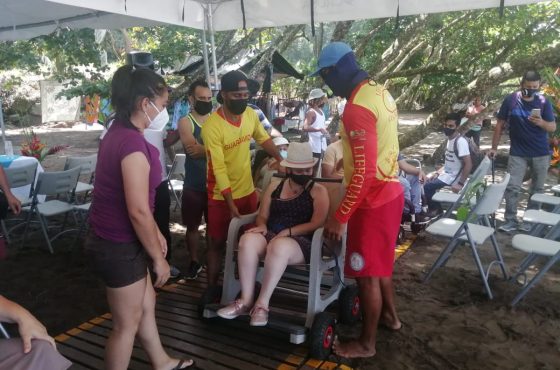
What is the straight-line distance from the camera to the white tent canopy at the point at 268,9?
4.11 m

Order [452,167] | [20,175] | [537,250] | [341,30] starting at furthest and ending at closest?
[341,30] → [452,167] → [20,175] → [537,250]

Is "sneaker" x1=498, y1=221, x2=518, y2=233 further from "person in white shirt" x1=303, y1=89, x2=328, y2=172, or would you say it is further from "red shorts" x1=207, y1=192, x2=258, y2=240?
"person in white shirt" x1=303, y1=89, x2=328, y2=172

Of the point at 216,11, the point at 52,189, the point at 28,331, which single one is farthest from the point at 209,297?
the point at 216,11

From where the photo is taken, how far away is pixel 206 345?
2.90m

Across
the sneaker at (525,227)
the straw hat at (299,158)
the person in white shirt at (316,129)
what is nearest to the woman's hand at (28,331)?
the straw hat at (299,158)

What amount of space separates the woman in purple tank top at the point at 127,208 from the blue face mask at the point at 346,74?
3.25ft

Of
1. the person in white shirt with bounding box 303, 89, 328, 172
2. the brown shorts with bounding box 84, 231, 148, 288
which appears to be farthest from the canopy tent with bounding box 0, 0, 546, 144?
the person in white shirt with bounding box 303, 89, 328, 172

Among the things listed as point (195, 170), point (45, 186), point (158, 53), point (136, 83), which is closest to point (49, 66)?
point (158, 53)

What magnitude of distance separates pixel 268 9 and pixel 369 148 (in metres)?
3.06

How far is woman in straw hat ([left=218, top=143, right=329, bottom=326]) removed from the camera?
9.21ft

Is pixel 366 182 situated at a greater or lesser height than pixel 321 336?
greater

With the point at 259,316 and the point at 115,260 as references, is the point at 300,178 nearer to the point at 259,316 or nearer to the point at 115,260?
the point at 259,316

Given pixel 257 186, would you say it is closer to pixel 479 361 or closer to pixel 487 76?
pixel 479 361

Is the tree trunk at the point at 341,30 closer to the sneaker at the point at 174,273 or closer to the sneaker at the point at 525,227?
the sneaker at the point at 525,227
